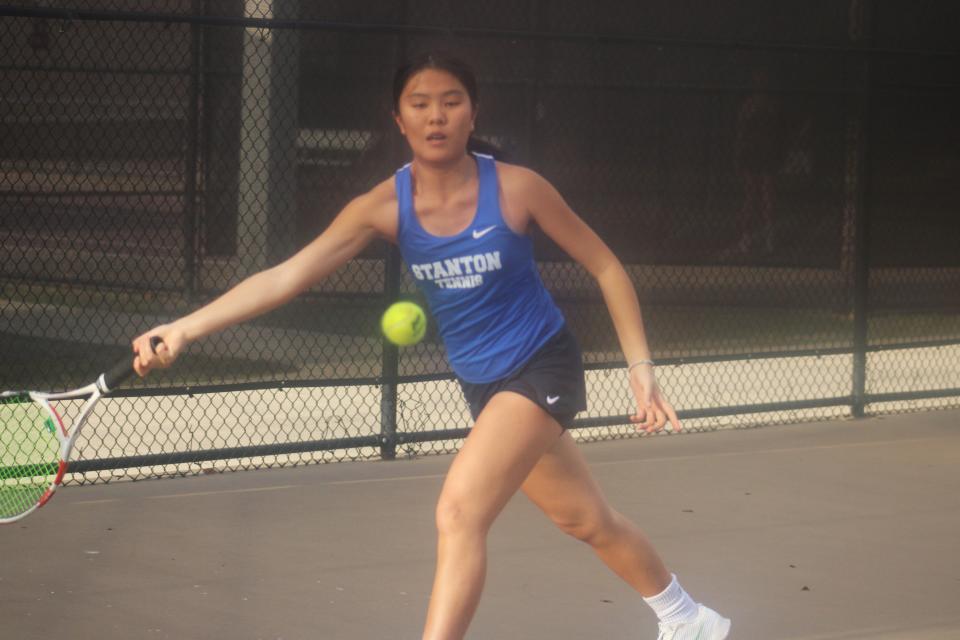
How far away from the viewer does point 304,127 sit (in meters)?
12.5

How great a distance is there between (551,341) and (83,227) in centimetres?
1106

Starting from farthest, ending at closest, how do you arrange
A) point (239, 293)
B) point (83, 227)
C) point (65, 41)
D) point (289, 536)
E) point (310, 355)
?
point (83, 227) → point (65, 41) → point (310, 355) → point (289, 536) → point (239, 293)

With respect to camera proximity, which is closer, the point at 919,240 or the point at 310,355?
the point at 310,355

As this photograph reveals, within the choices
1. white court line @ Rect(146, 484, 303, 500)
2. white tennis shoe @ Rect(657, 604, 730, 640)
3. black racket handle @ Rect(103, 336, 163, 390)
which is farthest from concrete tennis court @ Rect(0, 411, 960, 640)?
black racket handle @ Rect(103, 336, 163, 390)

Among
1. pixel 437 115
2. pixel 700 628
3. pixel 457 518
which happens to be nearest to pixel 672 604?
pixel 700 628

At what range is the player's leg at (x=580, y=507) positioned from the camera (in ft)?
13.6

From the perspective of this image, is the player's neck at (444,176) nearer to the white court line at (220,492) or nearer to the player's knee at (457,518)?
the player's knee at (457,518)

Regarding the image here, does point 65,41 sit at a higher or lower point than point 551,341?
higher

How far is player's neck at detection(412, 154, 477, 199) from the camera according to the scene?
401 cm

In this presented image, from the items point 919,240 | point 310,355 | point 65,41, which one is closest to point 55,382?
point 310,355

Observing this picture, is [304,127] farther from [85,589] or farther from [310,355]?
[85,589]

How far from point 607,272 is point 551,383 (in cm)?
31

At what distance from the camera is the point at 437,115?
156 inches

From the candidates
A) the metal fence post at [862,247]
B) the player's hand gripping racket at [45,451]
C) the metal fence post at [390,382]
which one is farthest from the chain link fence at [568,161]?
the player's hand gripping racket at [45,451]
